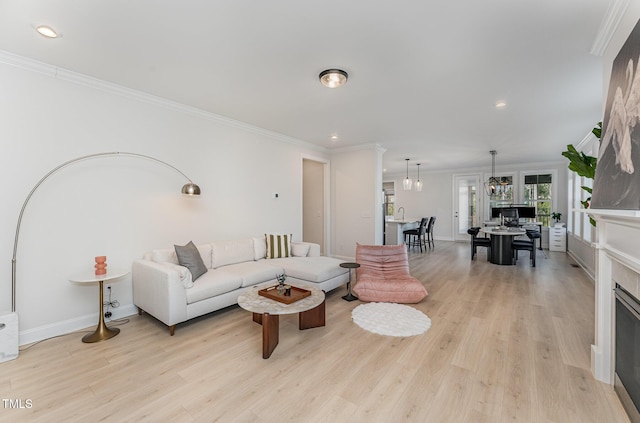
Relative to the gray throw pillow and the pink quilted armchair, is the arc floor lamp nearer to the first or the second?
the gray throw pillow

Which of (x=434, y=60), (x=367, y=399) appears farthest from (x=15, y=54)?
(x=367, y=399)

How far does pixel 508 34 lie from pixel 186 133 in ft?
12.6

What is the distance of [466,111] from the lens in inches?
156

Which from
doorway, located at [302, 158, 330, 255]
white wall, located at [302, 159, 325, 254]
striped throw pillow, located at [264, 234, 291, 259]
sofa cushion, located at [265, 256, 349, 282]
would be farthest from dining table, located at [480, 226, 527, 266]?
striped throw pillow, located at [264, 234, 291, 259]

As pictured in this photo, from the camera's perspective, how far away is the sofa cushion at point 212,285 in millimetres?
2963

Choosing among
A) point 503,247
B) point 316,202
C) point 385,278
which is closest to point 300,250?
point 385,278

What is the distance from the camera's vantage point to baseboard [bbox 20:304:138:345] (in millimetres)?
2658

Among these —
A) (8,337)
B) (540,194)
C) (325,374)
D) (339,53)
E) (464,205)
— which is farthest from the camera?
(464,205)

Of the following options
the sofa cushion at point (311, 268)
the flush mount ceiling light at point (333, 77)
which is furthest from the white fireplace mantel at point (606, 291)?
the sofa cushion at point (311, 268)

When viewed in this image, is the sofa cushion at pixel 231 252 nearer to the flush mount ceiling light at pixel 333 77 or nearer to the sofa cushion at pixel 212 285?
the sofa cushion at pixel 212 285

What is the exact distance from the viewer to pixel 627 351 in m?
1.76

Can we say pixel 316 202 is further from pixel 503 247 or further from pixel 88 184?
pixel 88 184

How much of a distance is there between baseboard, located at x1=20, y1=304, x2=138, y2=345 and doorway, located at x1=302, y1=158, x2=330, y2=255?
4.11 metres

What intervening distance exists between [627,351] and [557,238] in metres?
7.51
